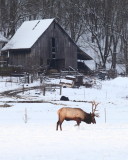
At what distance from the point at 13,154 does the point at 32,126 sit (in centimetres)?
679

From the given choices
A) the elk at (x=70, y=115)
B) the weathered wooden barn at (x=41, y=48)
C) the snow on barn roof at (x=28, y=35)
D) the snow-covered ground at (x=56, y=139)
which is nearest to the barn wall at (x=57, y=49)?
the weathered wooden barn at (x=41, y=48)

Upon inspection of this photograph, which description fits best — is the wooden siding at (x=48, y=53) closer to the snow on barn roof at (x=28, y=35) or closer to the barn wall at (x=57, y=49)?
the barn wall at (x=57, y=49)

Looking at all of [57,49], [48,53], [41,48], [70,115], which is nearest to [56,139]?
[70,115]

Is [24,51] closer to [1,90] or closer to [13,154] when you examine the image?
[1,90]

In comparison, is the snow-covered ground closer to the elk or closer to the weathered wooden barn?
the elk

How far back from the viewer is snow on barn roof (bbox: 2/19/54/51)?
198ft

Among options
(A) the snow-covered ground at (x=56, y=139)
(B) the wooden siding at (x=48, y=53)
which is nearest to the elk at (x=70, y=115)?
(A) the snow-covered ground at (x=56, y=139)

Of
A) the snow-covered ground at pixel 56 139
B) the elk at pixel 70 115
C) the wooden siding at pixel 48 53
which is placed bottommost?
the snow-covered ground at pixel 56 139

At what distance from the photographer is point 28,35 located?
62.8 m

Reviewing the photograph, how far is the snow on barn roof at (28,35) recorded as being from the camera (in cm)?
6043

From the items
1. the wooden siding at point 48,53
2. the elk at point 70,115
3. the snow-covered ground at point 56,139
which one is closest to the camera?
the snow-covered ground at point 56,139

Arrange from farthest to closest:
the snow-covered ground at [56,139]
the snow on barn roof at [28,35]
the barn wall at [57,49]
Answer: the snow on barn roof at [28,35]
the barn wall at [57,49]
the snow-covered ground at [56,139]

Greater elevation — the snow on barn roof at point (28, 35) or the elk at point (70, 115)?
the snow on barn roof at point (28, 35)

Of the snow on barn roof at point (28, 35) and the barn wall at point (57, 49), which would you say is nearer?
the barn wall at point (57, 49)
